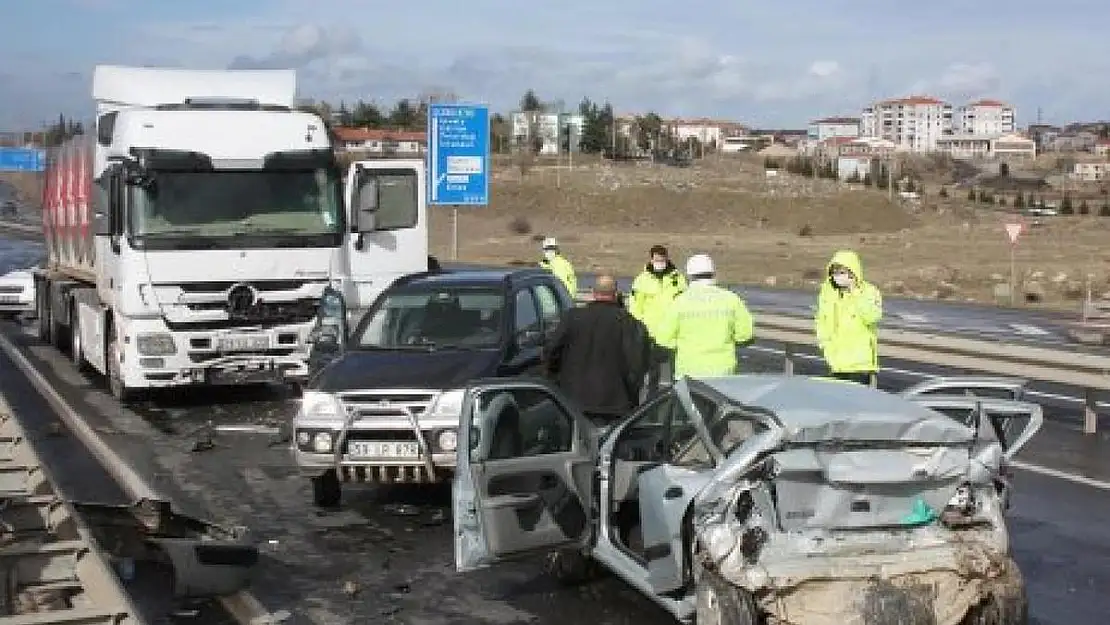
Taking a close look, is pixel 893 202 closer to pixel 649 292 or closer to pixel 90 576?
pixel 649 292

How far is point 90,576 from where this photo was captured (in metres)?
5.98

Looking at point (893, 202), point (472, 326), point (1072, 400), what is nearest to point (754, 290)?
point (1072, 400)

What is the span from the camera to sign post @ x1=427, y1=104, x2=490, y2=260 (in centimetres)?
2702

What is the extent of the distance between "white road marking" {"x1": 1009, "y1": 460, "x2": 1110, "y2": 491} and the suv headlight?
16.6 ft

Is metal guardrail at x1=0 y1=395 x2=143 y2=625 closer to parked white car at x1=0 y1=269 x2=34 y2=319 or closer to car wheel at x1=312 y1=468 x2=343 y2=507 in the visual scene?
car wheel at x1=312 y1=468 x2=343 y2=507

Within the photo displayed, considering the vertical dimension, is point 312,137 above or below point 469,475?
above

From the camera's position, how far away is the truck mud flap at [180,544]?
7109 mm

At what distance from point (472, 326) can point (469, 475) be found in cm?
425

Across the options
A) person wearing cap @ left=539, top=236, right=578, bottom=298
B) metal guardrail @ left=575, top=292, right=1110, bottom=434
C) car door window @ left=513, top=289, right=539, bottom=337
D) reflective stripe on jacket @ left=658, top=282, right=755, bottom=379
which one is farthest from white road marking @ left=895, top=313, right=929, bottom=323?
reflective stripe on jacket @ left=658, top=282, right=755, bottom=379

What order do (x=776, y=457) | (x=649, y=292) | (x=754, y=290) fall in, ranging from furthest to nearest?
1. (x=754, y=290)
2. (x=649, y=292)
3. (x=776, y=457)

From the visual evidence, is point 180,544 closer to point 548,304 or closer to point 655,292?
point 548,304

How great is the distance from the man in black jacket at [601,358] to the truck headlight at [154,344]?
22.9ft

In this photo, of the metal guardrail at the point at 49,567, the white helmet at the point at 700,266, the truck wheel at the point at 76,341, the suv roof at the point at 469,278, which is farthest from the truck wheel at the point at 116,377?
the white helmet at the point at 700,266

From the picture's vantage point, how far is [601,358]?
27.4 ft
